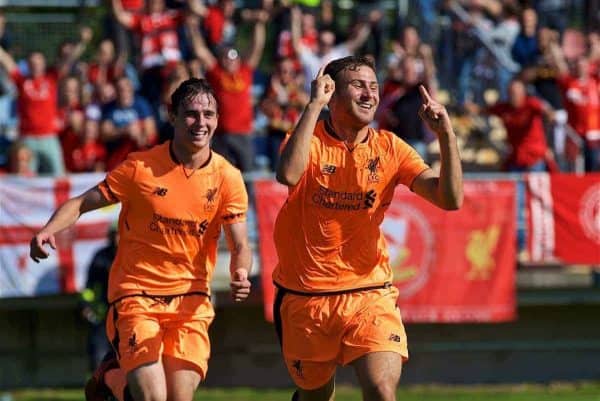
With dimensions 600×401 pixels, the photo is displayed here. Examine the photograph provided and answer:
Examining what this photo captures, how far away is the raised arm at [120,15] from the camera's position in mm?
17327

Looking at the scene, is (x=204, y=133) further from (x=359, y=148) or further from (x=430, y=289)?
(x=430, y=289)

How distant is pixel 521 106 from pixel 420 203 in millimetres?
2091

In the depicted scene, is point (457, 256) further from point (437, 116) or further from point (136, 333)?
point (437, 116)

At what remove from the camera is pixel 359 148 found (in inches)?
328

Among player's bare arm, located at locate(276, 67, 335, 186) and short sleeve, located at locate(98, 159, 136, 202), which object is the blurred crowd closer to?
short sleeve, located at locate(98, 159, 136, 202)

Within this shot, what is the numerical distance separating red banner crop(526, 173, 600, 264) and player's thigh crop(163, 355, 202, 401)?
731 centimetres

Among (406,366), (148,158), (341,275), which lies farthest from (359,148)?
(406,366)

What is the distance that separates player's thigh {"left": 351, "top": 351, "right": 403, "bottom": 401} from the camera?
26.1ft

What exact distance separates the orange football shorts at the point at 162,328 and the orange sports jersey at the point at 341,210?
695 mm

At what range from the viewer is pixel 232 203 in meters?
8.79

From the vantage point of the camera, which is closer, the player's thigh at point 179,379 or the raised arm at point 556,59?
the player's thigh at point 179,379

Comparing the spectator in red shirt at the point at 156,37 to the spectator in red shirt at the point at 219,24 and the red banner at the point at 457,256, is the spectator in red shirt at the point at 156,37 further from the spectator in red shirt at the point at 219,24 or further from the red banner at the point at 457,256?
the red banner at the point at 457,256

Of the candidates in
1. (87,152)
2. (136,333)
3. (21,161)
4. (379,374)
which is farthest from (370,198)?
(87,152)

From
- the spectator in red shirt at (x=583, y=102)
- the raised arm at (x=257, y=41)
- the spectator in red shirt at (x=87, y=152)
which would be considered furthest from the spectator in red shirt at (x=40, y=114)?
the spectator in red shirt at (x=583, y=102)
